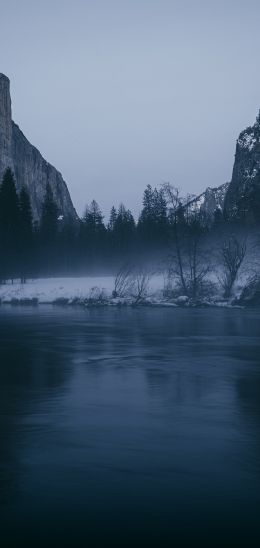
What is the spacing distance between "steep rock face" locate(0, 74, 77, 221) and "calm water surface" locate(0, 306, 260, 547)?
132050mm

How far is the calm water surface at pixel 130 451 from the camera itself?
18.6 feet

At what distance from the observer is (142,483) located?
6777 millimetres

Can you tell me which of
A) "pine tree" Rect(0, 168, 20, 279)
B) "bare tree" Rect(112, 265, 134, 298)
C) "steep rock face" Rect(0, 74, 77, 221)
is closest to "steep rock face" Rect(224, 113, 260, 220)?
"bare tree" Rect(112, 265, 134, 298)

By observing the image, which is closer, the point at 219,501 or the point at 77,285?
the point at 219,501

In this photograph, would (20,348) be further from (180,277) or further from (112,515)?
(180,277)

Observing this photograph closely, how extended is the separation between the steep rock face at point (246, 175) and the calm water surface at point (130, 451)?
223ft

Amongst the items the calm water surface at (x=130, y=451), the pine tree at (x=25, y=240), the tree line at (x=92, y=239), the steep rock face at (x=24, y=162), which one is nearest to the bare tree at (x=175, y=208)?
the tree line at (x=92, y=239)

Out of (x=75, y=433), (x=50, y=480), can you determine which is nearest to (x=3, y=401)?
(x=75, y=433)

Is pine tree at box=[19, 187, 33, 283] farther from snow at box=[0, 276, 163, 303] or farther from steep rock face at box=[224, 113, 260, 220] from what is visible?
steep rock face at box=[224, 113, 260, 220]

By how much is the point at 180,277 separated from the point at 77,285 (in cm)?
1218

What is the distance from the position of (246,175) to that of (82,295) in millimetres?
65502

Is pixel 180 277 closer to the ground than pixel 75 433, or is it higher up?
higher up

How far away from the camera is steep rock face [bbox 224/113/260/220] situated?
286 ft

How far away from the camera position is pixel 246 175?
368 ft
